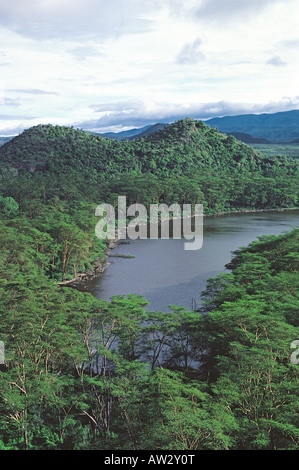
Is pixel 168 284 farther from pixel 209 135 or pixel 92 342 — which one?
pixel 209 135

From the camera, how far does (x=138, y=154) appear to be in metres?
124

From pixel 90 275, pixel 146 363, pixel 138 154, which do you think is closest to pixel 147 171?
pixel 138 154

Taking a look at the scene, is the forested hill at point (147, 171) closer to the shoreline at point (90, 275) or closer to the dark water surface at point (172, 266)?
the shoreline at point (90, 275)

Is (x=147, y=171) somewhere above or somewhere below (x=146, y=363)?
above

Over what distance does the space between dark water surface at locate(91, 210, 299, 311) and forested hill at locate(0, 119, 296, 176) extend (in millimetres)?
47717

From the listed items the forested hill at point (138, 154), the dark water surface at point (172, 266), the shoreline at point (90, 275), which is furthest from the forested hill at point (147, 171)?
the dark water surface at point (172, 266)

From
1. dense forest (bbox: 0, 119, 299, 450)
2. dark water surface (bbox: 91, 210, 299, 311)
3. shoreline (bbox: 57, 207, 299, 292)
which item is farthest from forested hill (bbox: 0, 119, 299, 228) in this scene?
dense forest (bbox: 0, 119, 299, 450)

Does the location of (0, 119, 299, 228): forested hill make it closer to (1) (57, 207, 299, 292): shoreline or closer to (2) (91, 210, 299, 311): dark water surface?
(1) (57, 207, 299, 292): shoreline

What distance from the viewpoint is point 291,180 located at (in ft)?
332

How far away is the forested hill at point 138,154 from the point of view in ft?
373

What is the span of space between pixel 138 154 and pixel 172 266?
8208 centimetres

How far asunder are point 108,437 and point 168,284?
2296 cm

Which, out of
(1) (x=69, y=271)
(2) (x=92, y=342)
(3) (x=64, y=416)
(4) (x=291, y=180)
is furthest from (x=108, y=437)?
(4) (x=291, y=180)

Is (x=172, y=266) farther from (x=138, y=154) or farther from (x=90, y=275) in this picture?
(x=138, y=154)
